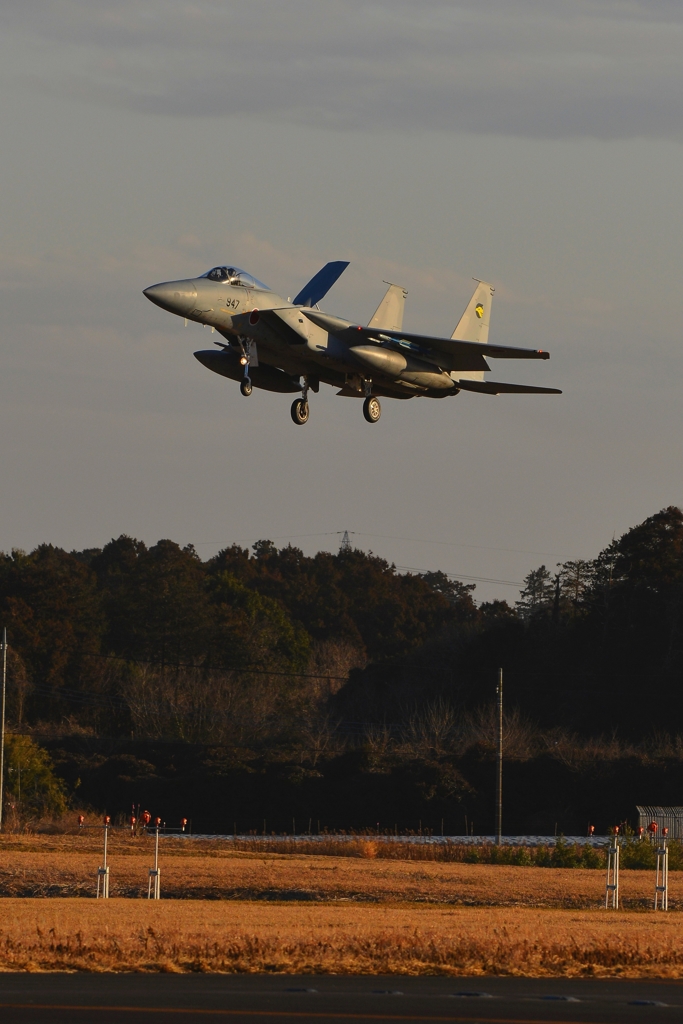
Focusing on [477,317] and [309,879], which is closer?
[309,879]

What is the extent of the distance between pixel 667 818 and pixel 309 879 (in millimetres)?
24068

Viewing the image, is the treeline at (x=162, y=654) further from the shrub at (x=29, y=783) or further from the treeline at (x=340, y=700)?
the shrub at (x=29, y=783)

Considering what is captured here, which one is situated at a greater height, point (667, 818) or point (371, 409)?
point (371, 409)

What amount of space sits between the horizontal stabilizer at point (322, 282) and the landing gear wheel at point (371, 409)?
3.07 metres

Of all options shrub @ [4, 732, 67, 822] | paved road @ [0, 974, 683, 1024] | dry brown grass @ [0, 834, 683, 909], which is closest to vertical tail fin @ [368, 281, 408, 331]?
dry brown grass @ [0, 834, 683, 909]

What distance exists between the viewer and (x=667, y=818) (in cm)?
5628

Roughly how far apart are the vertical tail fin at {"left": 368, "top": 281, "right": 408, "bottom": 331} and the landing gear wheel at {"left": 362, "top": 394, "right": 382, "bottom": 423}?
207 cm

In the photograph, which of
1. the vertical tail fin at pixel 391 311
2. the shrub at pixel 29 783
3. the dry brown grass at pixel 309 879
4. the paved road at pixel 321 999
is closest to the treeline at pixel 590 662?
the shrub at pixel 29 783

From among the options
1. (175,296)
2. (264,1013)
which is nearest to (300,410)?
(175,296)

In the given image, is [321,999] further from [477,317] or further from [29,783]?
[29,783]

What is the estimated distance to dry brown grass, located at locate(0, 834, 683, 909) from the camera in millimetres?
32719

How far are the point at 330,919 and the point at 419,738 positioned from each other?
171ft

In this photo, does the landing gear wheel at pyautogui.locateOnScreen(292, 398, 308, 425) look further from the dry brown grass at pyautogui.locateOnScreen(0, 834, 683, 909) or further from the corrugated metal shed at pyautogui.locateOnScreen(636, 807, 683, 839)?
the corrugated metal shed at pyautogui.locateOnScreen(636, 807, 683, 839)

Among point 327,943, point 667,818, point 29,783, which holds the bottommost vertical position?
point 667,818
